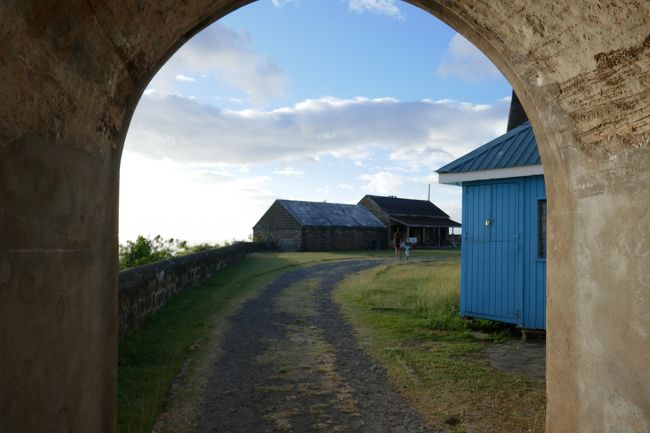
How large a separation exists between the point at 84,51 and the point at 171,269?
8910mm

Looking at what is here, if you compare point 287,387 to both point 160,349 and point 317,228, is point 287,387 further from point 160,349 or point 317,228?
point 317,228

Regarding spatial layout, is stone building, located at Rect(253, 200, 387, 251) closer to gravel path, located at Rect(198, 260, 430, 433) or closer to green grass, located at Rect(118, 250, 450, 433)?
green grass, located at Rect(118, 250, 450, 433)

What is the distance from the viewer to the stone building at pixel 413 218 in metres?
43.8

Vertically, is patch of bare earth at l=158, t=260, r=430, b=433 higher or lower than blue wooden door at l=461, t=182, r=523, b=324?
lower

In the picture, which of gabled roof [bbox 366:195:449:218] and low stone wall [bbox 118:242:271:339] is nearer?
low stone wall [bbox 118:242:271:339]

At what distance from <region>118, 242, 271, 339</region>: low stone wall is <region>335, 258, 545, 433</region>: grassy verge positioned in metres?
3.62

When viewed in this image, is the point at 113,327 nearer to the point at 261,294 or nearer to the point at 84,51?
the point at 84,51

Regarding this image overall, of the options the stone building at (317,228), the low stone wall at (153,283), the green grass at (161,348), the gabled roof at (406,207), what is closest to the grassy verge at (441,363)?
the green grass at (161,348)

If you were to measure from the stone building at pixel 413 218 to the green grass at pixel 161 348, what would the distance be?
101 feet

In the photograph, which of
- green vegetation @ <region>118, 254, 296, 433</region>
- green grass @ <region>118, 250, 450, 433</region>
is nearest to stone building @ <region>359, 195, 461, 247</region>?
green grass @ <region>118, 250, 450, 433</region>

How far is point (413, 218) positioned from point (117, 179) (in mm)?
42472

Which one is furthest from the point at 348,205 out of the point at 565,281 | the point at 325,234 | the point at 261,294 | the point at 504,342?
the point at 565,281

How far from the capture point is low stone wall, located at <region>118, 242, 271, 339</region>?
299 inches

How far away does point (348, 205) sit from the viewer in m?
44.0
